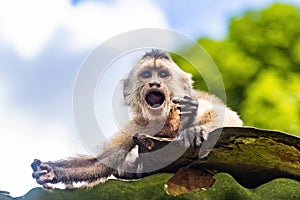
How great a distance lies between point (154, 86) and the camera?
2064mm

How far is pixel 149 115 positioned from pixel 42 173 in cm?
43

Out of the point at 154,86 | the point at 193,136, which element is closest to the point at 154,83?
the point at 154,86

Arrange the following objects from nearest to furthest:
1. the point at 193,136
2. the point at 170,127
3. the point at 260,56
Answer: the point at 193,136
the point at 170,127
the point at 260,56

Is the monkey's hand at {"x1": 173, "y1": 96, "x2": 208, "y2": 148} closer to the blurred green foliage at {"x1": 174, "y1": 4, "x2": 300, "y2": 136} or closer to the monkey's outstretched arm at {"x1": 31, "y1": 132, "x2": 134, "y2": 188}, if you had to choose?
the monkey's outstretched arm at {"x1": 31, "y1": 132, "x2": 134, "y2": 188}

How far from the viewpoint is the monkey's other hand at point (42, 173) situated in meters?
1.79

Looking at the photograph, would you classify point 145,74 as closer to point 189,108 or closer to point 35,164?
point 189,108

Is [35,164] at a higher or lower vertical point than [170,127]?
lower

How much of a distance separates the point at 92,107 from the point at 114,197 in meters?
0.30

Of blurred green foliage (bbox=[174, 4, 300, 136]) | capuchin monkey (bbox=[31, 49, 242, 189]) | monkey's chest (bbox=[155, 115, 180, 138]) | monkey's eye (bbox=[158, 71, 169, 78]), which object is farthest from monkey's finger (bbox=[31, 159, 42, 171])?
blurred green foliage (bbox=[174, 4, 300, 136])

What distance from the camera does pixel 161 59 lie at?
2.13 m

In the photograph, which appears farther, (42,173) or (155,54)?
(155,54)

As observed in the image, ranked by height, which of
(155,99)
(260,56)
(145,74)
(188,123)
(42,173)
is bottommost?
(42,173)

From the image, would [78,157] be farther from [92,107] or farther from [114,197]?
[114,197]

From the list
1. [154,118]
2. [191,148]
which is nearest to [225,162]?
[191,148]
